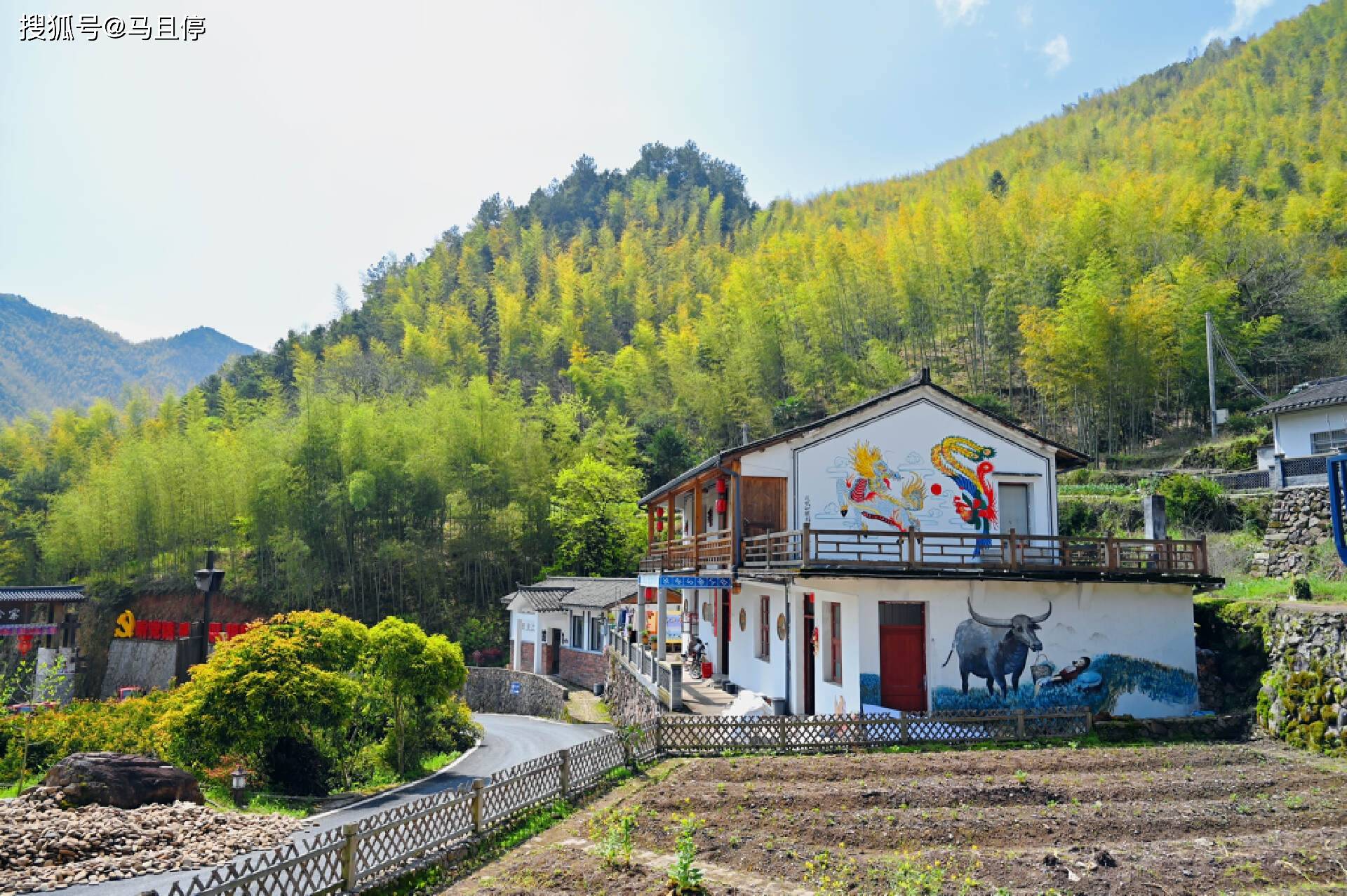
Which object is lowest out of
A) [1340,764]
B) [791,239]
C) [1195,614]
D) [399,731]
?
[399,731]

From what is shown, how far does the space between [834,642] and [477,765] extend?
881cm

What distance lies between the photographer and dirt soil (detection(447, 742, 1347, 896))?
7055 mm

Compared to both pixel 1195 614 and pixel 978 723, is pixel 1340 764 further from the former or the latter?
pixel 1195 614

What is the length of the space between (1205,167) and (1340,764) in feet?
168

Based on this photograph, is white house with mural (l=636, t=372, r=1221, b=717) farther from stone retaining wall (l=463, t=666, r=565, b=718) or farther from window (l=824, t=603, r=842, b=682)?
stone retaining wall (l=463, t=666, r=565, b=718)

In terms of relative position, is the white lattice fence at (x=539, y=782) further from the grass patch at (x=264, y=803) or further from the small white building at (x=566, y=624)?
the small white building at (x=566, y=624)

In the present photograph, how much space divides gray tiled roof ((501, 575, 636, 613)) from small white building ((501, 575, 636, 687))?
2 cm

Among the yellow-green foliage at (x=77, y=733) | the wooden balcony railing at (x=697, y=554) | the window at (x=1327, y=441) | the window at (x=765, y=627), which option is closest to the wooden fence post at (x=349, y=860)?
the wooden balcony railing at (x=697, y=554)

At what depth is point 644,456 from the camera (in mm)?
43250

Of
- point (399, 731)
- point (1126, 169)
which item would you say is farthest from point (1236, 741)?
point (1126, 169)

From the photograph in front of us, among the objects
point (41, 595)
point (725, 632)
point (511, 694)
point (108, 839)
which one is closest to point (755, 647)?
point (725, 632)

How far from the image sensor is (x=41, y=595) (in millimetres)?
30875

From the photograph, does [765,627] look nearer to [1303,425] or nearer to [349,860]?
[349,860]

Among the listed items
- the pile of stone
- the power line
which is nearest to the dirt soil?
the pile of stone
